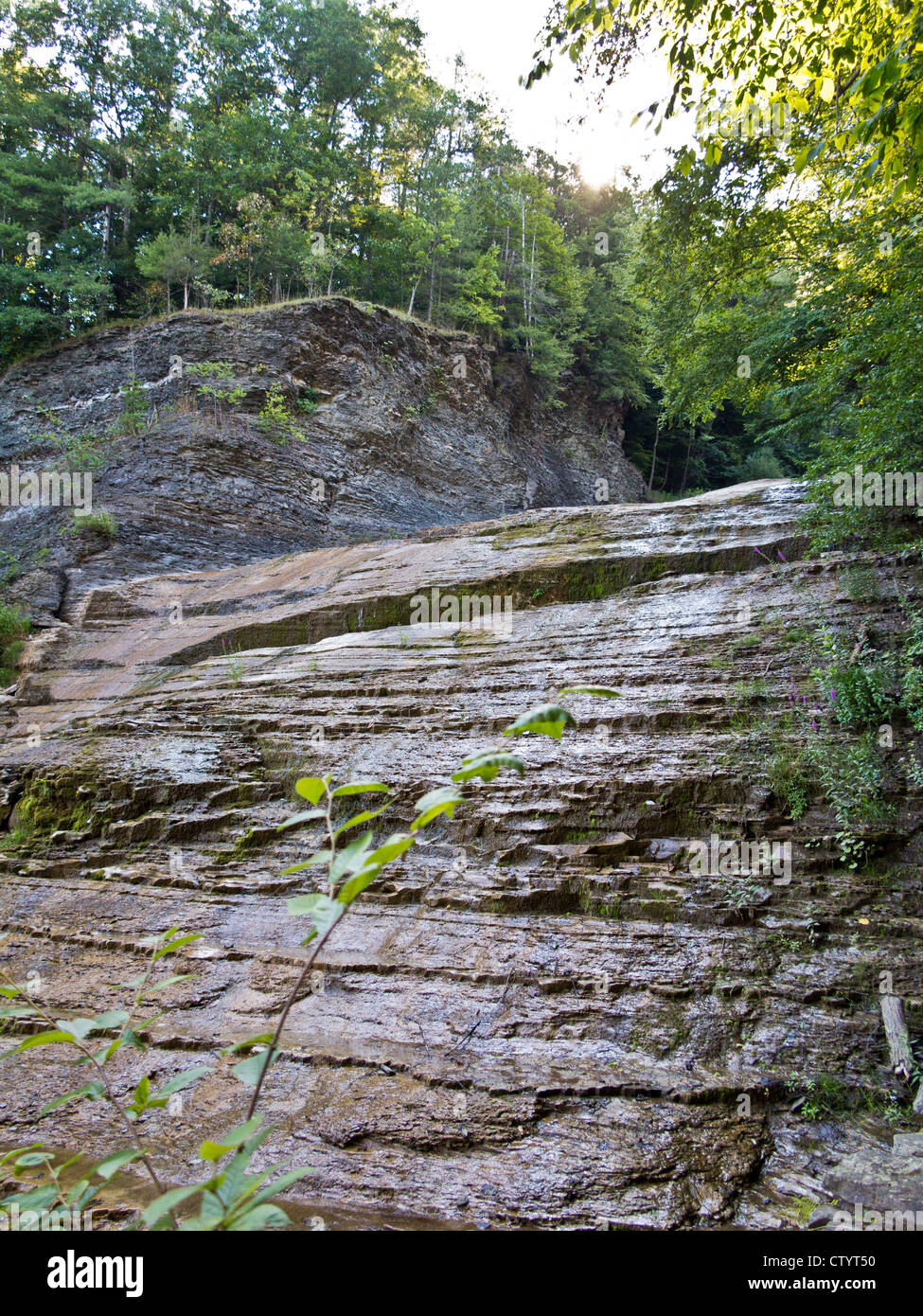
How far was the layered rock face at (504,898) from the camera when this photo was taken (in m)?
4.04

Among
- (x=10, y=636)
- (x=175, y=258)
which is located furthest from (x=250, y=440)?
(x=10, y=636)

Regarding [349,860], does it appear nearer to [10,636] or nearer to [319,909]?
[319,909]

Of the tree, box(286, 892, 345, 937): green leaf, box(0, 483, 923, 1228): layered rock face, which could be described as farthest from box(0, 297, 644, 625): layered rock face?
box(286, 892, 345, 937): green leaf

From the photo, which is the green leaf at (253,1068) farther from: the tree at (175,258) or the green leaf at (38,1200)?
the tree at (175,258)

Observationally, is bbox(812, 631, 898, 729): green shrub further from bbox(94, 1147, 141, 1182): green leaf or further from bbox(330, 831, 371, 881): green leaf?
bbox(94, 1147, 141, 1182): green leaf

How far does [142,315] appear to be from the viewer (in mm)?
24062

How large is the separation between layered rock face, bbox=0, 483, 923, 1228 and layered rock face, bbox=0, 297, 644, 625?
235 inches

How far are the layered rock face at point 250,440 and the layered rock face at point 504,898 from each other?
235 inches

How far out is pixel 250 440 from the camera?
18.7 m

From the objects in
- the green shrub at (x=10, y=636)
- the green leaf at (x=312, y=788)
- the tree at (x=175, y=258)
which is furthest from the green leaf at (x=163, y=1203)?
the tree at (x=175, y=258)
